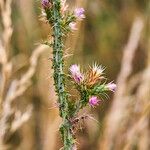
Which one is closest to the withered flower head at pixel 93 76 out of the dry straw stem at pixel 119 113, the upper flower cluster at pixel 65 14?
the upper flower cluster at pixel 65 14

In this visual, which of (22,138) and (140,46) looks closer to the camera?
(22,138)

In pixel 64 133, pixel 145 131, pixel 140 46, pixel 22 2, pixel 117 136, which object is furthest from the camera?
pixel 140 46

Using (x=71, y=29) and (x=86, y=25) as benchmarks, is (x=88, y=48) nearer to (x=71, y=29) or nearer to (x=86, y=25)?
(x=86, y=25)

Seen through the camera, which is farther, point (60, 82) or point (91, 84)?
point (91, 84)

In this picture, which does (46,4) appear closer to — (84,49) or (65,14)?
(65,14)

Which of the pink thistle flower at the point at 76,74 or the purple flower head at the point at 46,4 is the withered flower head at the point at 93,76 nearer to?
the pink thistle flower at the point at 76,74

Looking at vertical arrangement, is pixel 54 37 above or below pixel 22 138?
below

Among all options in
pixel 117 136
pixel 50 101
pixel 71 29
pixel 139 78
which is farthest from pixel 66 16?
pixel 50 101

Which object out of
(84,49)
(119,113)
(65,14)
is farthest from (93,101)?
(84,49)
